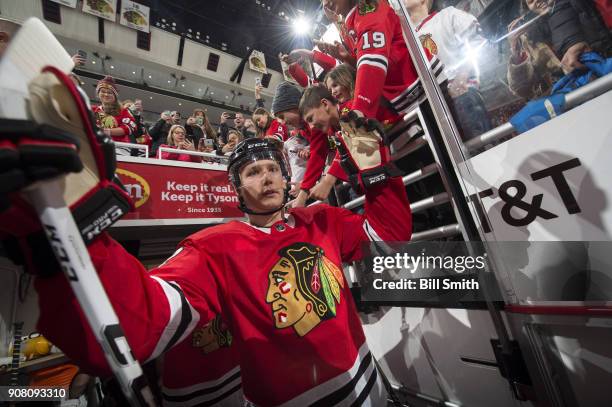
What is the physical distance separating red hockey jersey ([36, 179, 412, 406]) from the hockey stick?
0.09m

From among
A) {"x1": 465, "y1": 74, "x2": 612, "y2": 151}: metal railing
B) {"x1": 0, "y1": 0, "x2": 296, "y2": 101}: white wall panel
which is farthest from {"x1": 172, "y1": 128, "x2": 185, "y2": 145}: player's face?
{"x1": 0, "y1": 0, "x2": 296, "y2": 101}: white wall panel

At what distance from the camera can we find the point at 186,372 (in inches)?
79.1

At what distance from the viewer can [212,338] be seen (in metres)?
2.09

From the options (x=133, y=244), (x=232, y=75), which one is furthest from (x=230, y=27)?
(x=133, y=244)

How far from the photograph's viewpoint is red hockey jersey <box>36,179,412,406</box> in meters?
0.88

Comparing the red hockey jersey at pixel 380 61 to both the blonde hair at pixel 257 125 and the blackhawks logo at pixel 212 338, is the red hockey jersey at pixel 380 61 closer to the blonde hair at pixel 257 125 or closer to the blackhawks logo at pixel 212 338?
the blackhawks logo at pixel 212 338

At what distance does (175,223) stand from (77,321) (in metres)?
2.26

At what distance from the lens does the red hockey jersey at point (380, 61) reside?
6.03 feet

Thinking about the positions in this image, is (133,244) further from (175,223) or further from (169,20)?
(169,20)

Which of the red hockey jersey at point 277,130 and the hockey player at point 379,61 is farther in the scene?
the red hockey jersey at point 277,130

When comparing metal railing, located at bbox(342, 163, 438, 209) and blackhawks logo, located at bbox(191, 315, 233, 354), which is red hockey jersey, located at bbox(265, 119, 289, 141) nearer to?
metal railing, located at bbox(342, 163, 438, 209)

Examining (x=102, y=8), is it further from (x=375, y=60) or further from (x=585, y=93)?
(x=585, y=93)

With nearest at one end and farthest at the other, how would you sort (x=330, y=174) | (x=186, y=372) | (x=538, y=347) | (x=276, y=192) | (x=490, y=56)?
(x=538, y=347) < (x=276, y=192) < (x=490, y=56) < (x=186, y=372) < (x=330, y=174)

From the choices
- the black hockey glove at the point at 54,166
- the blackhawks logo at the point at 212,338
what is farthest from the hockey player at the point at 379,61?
the blackhawks logo at the point at 212,338
